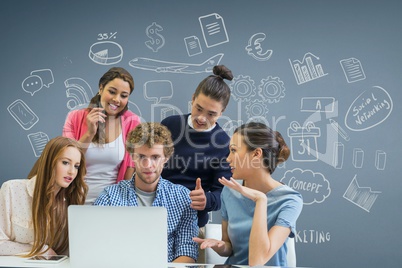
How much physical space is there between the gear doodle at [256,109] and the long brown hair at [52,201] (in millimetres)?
1446

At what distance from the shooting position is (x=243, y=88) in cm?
321

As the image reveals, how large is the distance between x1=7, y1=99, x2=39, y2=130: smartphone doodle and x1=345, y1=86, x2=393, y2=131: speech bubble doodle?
2.22m

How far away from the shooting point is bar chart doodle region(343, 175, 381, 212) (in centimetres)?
313

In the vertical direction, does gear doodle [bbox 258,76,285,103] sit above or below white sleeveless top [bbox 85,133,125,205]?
above

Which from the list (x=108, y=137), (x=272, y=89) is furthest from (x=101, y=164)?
(x=272, y=89)

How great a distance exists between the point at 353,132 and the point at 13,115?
2.42 metres

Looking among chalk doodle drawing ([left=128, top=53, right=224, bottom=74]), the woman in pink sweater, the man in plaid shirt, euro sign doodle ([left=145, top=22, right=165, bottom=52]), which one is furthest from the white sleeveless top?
euro sign doodle ([left=145, top=22, right=165, bottom=52])

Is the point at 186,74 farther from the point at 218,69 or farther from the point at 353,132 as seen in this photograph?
the point at 353,132

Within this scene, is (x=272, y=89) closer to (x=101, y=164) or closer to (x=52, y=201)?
(x=101, y=164)

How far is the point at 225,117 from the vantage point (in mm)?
3191

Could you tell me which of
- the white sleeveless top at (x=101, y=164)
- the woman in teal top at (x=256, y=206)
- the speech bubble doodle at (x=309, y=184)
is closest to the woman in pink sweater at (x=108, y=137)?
the white sleeveless top at (x=101, y=164)

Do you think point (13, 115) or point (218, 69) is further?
point (13, 115)

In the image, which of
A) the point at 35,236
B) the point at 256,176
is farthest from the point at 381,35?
the point at 35,236

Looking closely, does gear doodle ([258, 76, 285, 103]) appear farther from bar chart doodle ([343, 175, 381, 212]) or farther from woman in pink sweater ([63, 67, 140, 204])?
woman in pink sweater ([63, 67, 140, 204])
